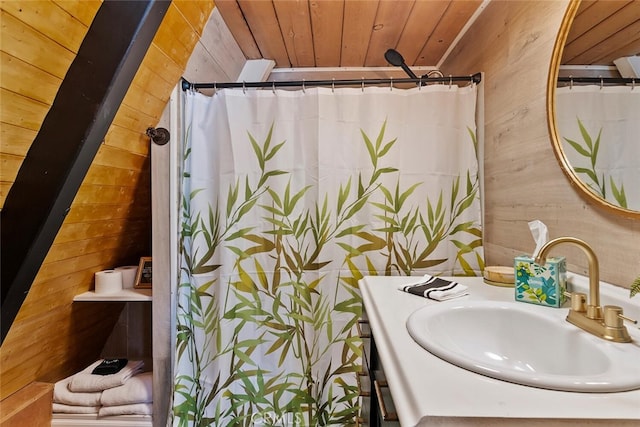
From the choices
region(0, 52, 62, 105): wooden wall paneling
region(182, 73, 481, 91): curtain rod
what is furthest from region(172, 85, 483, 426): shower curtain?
region(0, 52, 62, 105): wooden wall paneling

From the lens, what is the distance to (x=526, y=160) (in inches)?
45.1

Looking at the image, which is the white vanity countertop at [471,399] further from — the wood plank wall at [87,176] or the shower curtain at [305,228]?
the wood plank wall at [87,176]

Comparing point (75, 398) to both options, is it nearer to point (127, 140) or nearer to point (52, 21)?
point (127, 140)

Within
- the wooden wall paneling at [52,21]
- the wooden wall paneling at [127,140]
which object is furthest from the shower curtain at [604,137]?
the wooden wall paneling at [127,140]

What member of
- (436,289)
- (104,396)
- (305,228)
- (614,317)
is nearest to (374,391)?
(436,289)

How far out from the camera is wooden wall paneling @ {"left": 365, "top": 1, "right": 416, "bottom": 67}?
4.77ft

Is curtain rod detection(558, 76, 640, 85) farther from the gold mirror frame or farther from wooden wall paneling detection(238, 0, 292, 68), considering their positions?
wooden wall paneling detection(238, 0, 292, 68)

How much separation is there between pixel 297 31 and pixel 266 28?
0.16m

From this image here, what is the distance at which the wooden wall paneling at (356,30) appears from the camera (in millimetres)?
1454

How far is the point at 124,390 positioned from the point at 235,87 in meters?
1.45

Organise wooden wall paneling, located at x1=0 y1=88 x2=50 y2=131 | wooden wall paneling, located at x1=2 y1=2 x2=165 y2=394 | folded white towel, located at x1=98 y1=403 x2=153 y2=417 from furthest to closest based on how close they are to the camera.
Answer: folded white towel, located at x1=98 y1=403 x2=153 y2=417 < wooden wall paneling, located at x1=2 y1=2 x2=165 y2=394 < wooden wall paneling, located at x1=0 y1=88 x2=50 y2=131

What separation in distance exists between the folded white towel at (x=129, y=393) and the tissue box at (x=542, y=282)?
5.10 ft

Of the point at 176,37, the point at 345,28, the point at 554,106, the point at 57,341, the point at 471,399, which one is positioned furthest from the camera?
the point at 345,28

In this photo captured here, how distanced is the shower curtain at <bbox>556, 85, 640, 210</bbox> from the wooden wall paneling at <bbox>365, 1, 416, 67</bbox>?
0.83 meters
